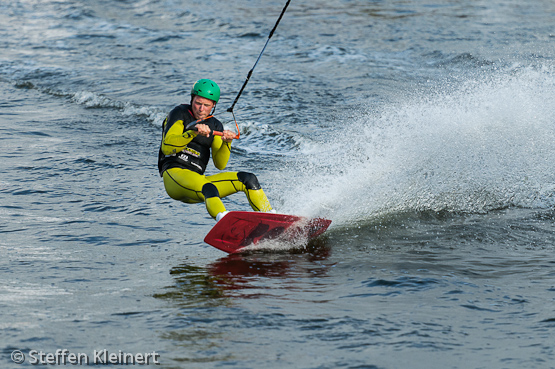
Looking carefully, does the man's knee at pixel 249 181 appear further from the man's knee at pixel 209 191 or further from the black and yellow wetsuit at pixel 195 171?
the man's knee at pixel 209 191

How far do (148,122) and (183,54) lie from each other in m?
6.28

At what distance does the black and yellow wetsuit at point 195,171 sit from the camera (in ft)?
22.4

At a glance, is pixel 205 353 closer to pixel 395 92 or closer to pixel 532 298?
pixel 532 298

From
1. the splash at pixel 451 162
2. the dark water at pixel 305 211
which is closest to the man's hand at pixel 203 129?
the dark water at pixel 305 211

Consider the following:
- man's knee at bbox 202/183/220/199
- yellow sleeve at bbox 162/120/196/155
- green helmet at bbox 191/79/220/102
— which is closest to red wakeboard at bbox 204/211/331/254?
man's knee at bbox 202/183/220/199

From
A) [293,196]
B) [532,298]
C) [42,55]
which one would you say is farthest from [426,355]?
[42,55]

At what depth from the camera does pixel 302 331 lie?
4.58m

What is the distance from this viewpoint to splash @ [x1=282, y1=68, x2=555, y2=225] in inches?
325

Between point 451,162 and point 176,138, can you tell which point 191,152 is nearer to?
point 176,138

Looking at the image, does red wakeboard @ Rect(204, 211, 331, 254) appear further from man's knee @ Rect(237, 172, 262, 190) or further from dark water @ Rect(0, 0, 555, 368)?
man's knee @ Rect(237, 172, 262, 190)
